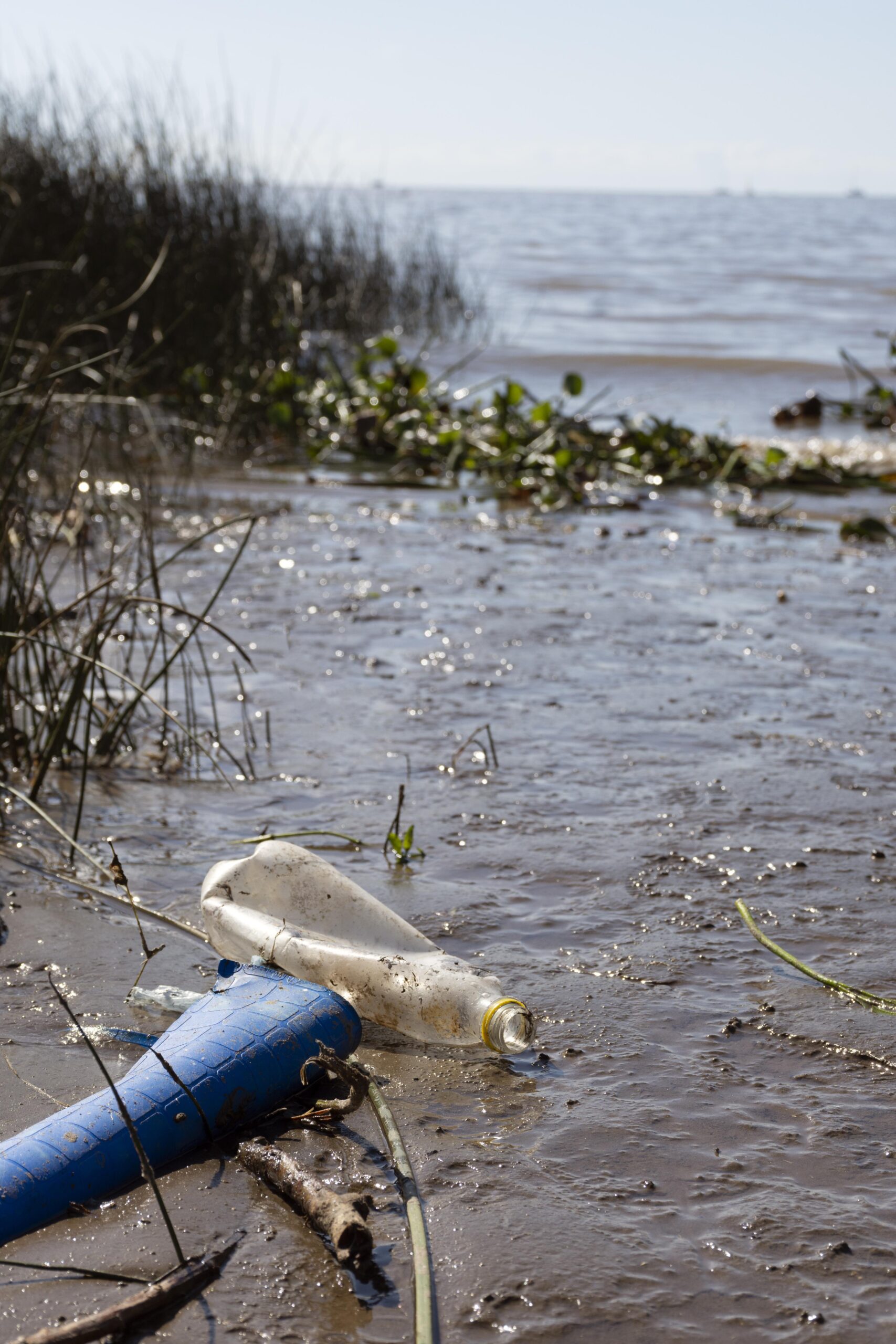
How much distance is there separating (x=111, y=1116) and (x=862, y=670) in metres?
2.90

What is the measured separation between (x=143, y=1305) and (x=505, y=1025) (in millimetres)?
663

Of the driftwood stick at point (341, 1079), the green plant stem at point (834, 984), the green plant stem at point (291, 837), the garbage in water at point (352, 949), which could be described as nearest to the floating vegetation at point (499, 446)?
the green plant stem at point (291, 837)

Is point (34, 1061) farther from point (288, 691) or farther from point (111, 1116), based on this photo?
point (288, 691)

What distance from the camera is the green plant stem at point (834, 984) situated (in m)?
2.06

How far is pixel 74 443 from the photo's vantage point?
6500 mm

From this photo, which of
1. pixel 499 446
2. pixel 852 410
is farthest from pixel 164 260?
pixel 852 410

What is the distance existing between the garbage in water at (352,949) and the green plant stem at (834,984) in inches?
19.7

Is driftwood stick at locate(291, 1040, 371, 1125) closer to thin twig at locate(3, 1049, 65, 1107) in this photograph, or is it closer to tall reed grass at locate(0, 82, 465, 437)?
thin twig at locate(3, 1049, 65, 1107)

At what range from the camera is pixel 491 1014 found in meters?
1.83

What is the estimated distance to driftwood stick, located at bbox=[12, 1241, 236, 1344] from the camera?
49.2 inches

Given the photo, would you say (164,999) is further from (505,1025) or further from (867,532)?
(867,532)

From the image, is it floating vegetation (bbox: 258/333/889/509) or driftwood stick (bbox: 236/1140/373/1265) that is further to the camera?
floating vegetation (bbox: 258/333/889/509)

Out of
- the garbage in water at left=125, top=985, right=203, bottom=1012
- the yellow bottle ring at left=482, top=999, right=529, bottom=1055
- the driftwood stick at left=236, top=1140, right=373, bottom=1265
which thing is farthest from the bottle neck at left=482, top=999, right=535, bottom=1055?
the garbage in water at left=125, top=985, right=203, bottom=1012

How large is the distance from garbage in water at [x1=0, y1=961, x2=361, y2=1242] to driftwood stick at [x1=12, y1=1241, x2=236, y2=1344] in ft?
0.56
